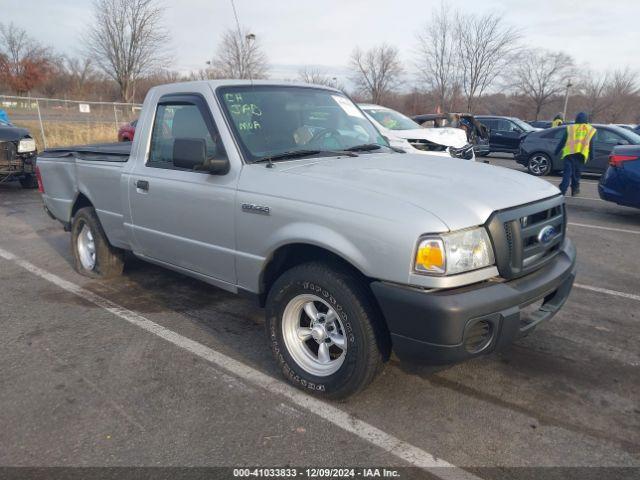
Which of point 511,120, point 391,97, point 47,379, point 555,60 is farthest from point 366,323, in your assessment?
point 555,60

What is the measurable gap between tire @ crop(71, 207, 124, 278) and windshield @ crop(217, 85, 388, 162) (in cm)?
236

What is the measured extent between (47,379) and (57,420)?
55cm

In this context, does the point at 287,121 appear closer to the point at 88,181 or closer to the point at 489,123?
the point at 88,181

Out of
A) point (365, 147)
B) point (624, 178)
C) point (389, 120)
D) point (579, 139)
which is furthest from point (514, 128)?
point (365, 147)

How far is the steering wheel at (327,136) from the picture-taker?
12.1 ft

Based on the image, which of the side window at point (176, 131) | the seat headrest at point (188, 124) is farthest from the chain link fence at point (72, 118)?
the seat headrest at point (188, 124)

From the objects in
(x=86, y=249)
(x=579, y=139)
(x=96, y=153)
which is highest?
(x=96, y=153)

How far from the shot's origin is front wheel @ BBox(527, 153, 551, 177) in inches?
559

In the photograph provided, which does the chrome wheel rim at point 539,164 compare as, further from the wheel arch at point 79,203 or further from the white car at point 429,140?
the wheel arch at point 79,203

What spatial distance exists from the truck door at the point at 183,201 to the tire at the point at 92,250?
2.78 ft

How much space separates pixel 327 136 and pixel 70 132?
20.1 meters

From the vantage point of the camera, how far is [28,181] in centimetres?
1155

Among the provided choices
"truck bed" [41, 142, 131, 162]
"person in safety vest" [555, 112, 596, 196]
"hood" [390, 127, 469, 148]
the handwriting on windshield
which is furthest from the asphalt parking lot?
"person in safety vest" [555, 112, 596, 196]

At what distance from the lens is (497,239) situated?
260 centimetres
